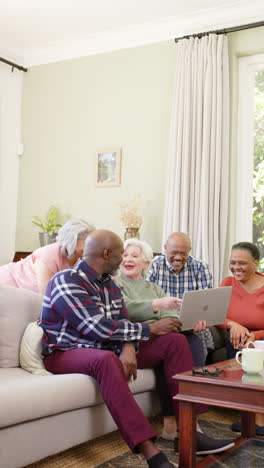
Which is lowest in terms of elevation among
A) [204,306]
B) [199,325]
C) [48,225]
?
[199,325]

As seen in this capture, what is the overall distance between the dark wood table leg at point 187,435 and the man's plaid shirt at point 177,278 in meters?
1.55

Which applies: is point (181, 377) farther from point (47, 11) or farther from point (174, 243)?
point (47, 11)

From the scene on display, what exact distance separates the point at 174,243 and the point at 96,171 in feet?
6.93

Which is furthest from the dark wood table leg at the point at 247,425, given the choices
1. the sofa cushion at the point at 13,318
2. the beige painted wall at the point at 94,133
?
the beige painted wall at the point at 94,133

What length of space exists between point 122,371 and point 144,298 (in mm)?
830

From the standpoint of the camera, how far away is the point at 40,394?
2238 mm

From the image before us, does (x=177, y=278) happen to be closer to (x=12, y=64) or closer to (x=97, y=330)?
(x=97, y=330)

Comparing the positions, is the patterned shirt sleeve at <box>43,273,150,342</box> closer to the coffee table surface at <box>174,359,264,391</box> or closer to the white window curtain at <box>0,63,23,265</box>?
the coffee table surface at <box>174,359,264,391</box>

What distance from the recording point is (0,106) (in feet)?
19.6

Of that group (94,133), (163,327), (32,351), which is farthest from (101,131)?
(32,351)

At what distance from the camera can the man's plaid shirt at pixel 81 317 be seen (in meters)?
2.51

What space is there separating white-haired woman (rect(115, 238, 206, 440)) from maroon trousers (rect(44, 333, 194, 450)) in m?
0.11

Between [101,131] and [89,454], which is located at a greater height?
[101,131]

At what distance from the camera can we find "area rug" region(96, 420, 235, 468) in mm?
2422
